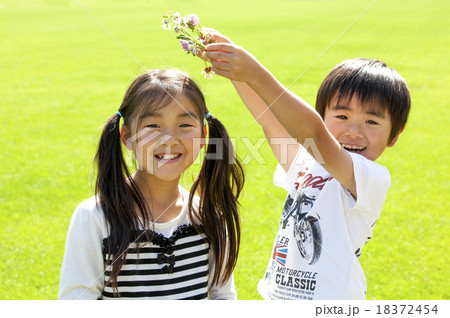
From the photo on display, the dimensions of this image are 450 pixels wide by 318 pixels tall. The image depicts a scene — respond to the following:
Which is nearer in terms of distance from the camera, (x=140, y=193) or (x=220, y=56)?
(x=220, y=56)

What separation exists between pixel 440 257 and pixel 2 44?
17543 mm

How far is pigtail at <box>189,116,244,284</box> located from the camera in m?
2.40

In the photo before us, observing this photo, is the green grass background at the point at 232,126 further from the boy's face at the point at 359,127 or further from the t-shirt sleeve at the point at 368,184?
the t-shirt sleeve at the point at 368,184

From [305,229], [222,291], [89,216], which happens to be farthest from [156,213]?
[305,229]

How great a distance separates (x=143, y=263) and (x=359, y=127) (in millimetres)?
1052

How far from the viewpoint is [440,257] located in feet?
14.9

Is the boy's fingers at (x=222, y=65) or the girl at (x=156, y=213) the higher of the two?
the boy's fingers at (x=222, y=65)

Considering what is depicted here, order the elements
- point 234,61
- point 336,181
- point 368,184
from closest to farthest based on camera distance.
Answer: point 234,61 → point 368,184 → point 336,181

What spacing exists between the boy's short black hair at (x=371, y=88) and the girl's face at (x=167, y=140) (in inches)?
25.6

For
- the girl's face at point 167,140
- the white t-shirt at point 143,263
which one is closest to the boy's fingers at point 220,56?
the girl's face at point 167,140

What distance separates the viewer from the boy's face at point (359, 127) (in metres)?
2.36

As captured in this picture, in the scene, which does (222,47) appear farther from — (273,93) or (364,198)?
(364,198)

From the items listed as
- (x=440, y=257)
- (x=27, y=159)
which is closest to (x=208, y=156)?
(x=440, y=257)

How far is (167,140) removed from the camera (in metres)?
2.27
